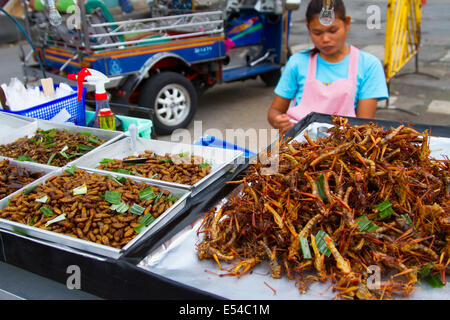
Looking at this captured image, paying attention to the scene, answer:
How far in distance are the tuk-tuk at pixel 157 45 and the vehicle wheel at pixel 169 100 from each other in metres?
0.01

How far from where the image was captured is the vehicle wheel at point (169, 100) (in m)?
→ 4.99

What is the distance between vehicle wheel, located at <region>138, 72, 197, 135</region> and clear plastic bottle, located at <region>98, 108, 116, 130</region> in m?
2.59

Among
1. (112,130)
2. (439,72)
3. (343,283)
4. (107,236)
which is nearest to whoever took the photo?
(343,283)

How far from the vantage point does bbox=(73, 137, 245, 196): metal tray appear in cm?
185

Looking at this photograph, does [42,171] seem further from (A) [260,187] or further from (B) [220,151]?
(A) [260,187]

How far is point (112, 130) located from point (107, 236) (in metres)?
1.07

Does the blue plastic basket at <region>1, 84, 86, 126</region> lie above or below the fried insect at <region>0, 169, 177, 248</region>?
above

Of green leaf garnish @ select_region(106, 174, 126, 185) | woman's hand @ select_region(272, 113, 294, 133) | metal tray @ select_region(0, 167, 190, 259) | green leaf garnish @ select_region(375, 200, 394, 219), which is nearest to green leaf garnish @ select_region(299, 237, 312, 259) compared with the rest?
green leaf garnish @ select_region(375, 200, 394, 219)

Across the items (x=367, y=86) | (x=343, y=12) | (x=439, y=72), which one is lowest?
(x=439, y=72)

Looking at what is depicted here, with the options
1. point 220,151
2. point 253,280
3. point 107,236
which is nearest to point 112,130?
point 220,151

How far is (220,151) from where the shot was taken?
83.0 inches

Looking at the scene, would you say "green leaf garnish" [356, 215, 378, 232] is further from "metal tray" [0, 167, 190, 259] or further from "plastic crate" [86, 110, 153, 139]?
"plastic crate" [86, 110, 153, 139]

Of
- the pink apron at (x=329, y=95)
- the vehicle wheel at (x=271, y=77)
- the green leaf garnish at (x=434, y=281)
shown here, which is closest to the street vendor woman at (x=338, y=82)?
the pink apron at (x=329, y=95)

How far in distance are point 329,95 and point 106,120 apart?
1575 millimetres
